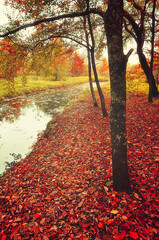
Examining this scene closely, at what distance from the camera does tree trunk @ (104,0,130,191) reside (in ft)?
8.59

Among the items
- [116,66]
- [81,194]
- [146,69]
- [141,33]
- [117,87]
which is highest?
[141,33]

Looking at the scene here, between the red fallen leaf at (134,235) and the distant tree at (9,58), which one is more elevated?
the distant tree at (9,58)

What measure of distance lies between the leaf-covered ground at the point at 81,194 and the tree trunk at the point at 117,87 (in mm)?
607

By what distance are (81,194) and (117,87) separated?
3.35 m

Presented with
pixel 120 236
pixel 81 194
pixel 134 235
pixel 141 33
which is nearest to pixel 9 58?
pixel 81 194

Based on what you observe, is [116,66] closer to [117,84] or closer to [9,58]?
[117,84]

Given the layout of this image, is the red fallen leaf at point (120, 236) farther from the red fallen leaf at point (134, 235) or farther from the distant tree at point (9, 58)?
the distant tree at point (9, 58)

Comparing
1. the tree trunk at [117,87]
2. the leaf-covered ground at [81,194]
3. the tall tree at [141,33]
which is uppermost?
the tall tree at [141,33]

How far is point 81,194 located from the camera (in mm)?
3891

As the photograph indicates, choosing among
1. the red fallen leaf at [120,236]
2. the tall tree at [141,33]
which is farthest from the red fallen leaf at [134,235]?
the tall tree at [141,33]

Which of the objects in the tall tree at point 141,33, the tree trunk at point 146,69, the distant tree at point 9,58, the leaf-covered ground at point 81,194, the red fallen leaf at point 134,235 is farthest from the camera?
the tree trunk at point 146,69

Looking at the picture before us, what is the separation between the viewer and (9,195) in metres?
4.36

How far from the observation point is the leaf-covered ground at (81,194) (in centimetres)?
293

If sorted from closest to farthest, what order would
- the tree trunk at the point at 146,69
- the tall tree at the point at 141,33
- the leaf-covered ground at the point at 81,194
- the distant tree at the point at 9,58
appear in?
the leaf-covered ground at the point at 81,194 → the distant tree at the point at 9,58 → the tall tree at the point at 141,33 → the tree trunk at the point at 146,69
